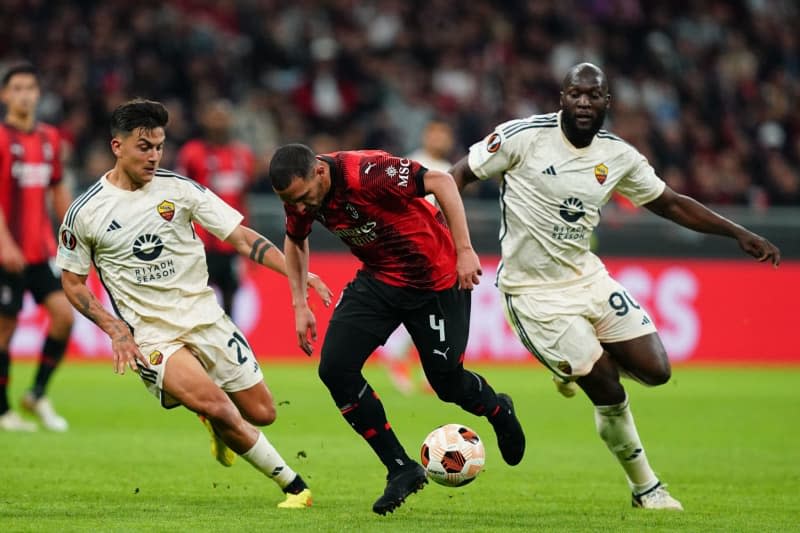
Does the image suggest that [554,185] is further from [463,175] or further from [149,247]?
[149,247]

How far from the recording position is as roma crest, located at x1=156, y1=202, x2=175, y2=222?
24.1 feet

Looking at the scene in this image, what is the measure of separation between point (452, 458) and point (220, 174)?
22.6 ft

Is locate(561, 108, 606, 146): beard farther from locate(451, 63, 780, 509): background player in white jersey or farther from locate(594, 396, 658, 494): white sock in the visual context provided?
locate(594, 396, 658, 494): white sock

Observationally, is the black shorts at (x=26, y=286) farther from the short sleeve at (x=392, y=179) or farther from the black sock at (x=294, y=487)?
the short sleeve at (x=392, y=179)

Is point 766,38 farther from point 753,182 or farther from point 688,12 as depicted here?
point 753,182

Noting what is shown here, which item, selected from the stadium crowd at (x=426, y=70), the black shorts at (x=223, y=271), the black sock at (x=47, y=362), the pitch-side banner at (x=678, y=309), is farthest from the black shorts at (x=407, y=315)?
the stadium crowd at (x=426, y=70)

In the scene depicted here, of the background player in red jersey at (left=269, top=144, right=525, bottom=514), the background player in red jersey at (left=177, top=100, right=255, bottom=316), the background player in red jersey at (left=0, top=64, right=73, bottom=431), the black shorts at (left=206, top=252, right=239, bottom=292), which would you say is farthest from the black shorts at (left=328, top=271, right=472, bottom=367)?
the black shorts at (left=206, top=252, right=239, bottom=292)

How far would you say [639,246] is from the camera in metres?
17.3

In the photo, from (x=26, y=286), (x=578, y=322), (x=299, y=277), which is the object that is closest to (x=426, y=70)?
(x=26, y=286)

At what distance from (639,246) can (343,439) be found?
299 inches

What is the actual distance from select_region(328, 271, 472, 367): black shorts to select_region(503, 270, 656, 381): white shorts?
505mm

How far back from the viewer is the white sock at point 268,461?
286 inches

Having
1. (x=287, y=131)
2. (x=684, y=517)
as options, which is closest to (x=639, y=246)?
(x=287, y=131)

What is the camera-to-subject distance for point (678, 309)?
17.4 metres
